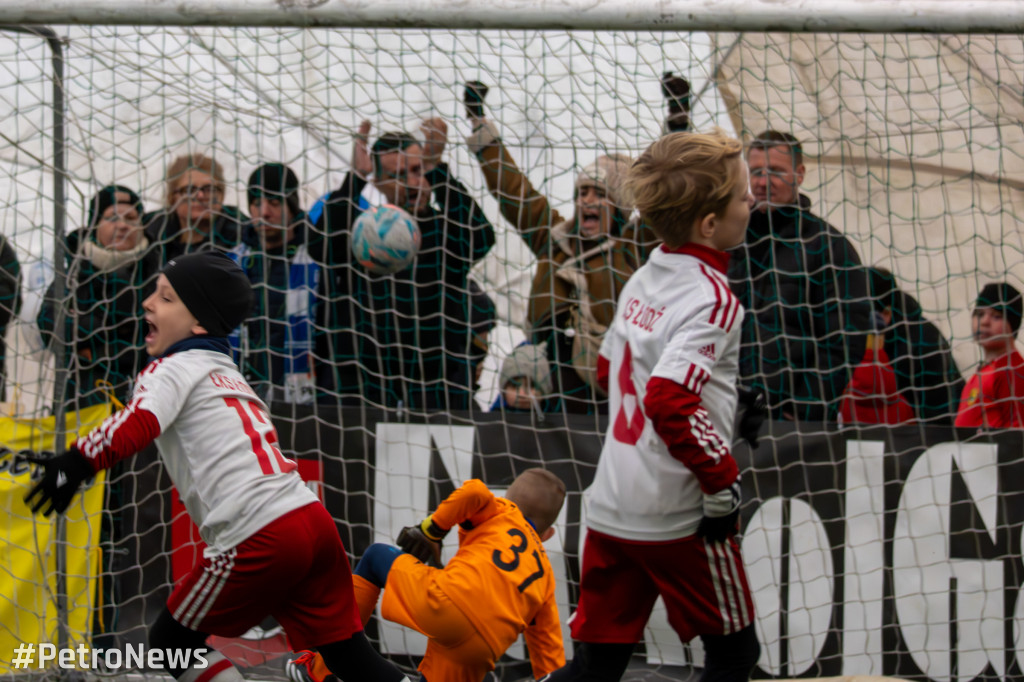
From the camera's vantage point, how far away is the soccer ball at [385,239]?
3.50 metres

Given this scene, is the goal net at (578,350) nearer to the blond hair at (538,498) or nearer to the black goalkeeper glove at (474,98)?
the black goalkeeper glove at (474,98)

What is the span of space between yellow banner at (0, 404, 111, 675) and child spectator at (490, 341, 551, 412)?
145cm

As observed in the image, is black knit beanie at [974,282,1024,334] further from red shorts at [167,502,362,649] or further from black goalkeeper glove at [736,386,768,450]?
red shorts at [167,502,362,649]

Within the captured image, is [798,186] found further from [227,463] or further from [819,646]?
[227,463]

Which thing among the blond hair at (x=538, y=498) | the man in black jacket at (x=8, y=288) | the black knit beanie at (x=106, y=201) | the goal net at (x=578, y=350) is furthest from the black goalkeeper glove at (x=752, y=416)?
the man in black jacket at (x=8, y=288)

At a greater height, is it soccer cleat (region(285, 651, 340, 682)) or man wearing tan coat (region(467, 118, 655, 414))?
man wearing tan coat (region(467, 118, 655, 414))

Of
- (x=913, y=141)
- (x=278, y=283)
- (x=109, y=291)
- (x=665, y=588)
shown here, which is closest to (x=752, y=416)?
(x=665, y=588)

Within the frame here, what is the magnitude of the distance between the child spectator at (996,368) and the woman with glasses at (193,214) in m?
2.72

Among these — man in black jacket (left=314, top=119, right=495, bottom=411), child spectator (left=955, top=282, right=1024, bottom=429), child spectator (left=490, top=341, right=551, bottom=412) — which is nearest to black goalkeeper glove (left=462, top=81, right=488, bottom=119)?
man in black jacket (left=314, top=119, right=495, bottom=411)

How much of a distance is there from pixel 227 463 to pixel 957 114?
282 centimetres

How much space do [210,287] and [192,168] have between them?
1.52 m

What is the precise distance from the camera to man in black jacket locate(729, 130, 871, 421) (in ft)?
11.8

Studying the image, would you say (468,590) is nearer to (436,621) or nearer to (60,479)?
(436,621)

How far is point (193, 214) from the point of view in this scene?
3824mm
